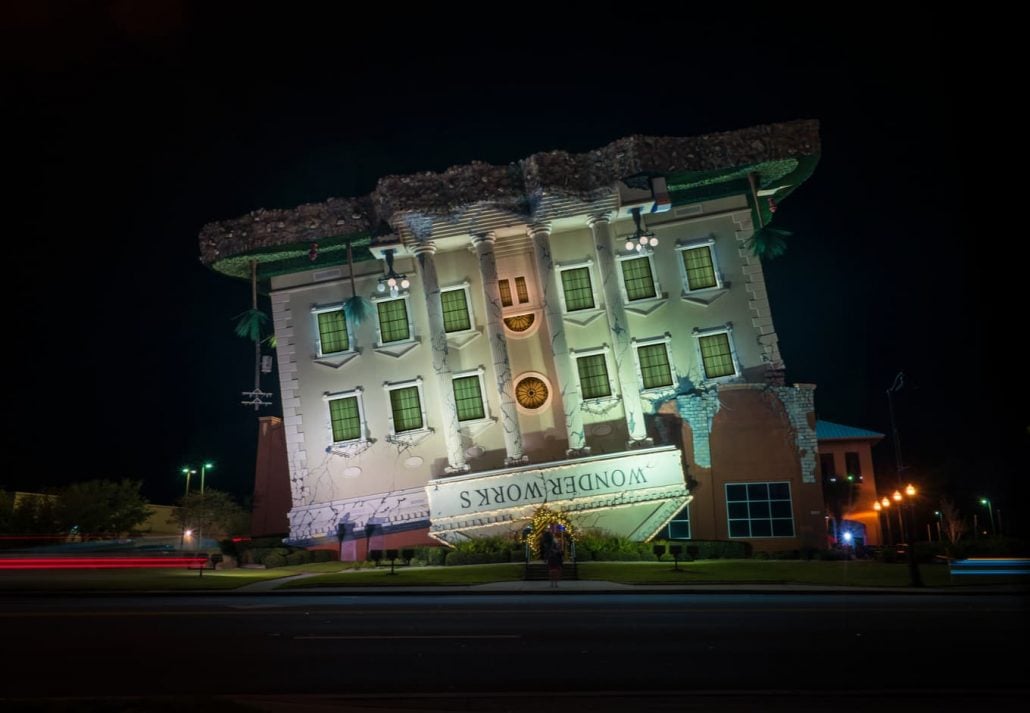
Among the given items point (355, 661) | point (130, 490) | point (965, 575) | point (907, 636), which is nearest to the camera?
point (355, 661)

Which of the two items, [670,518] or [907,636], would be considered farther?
[670,518]

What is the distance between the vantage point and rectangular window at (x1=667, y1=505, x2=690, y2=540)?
105ft

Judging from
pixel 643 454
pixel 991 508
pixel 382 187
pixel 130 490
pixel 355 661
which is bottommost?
pixel 991 508

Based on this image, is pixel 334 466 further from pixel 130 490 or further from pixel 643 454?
pixel 130 490

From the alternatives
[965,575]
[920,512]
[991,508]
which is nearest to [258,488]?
[965,575]

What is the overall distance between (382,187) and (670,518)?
1782 cm

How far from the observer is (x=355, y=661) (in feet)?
34.4

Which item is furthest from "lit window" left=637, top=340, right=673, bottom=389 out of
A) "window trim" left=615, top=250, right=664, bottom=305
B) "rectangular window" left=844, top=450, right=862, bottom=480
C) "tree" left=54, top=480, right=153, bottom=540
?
"tree" left=54, top=480, right=153, bottom=540

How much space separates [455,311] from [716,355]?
1144 cm

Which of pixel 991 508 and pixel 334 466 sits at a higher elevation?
pixel 334 466

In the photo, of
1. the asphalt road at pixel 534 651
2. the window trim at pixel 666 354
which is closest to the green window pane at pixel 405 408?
the window trim at pixel 666 354

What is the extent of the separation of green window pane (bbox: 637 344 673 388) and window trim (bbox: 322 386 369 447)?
12.3m

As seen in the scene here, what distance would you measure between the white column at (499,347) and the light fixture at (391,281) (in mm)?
3371

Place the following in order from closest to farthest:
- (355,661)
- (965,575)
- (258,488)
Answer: (355,661)
(965,575)
(258,488)
